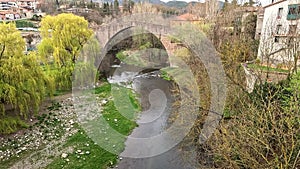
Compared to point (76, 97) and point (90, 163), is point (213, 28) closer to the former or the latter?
point (76, 97)

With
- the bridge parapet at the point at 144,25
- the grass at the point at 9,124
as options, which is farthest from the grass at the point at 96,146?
the bridge parapet at the point at 144,25

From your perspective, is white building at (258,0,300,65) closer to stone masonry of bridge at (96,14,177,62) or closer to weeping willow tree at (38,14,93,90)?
weeping willow tree at (38,14,93,90)

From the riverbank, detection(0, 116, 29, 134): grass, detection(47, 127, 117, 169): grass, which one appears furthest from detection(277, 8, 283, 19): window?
detection(0, 116, 29, 134): grass

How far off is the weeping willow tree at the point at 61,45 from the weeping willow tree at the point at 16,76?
13.9 feet

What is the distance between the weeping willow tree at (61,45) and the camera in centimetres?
1714

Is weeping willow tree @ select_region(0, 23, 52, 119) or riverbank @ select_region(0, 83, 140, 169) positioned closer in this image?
riverbank @ select_region(0, 83, 140, 169)

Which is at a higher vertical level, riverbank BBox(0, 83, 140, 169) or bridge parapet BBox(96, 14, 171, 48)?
bridge parapet BBox(96, 14, 171, 48)

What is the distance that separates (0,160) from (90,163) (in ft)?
12.4

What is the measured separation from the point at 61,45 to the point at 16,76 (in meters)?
6.48

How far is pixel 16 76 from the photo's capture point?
11375mm

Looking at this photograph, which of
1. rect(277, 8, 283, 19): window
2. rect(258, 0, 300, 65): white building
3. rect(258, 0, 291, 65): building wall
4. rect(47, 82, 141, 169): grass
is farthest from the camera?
rect(277, 8, 283, 19): window

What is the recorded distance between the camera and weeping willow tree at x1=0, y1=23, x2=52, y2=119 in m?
11.0

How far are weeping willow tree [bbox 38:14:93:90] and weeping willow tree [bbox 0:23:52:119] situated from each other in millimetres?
4239

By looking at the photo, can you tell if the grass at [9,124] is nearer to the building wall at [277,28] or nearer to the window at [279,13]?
the building wall at [277,28]
